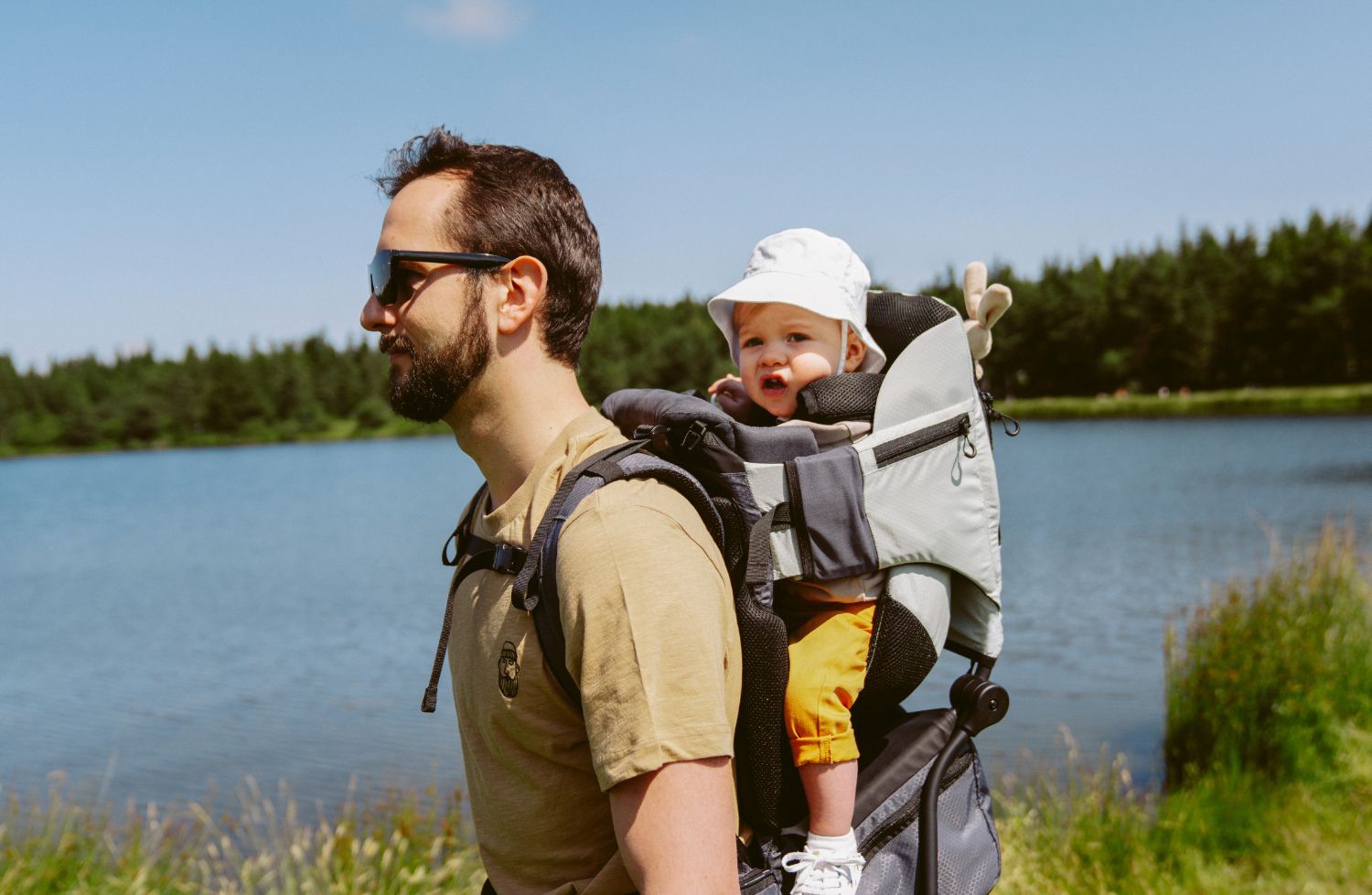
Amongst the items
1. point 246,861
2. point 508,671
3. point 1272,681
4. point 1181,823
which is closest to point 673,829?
point 508,671

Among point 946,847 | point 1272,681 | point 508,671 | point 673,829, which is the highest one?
point 508,671

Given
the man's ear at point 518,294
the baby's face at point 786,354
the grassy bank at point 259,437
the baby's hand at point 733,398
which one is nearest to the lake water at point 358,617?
the baby's hand at point 733,398

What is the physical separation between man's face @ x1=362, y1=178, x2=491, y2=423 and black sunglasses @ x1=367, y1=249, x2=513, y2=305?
0.01 meters

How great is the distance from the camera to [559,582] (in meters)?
1.61

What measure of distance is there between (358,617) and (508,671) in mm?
16546

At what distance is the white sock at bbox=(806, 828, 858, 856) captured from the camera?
1980 mm

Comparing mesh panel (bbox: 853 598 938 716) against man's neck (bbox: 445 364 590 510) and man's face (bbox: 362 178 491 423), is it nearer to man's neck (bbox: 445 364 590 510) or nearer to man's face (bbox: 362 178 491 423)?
man's neck (bbox: 445 364 590 510)

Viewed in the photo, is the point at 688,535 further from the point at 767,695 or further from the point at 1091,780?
the point at 1091,780

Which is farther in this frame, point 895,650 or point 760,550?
point 895,650

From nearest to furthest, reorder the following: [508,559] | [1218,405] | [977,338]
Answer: [508,559]
[977,338]
[1218,405]

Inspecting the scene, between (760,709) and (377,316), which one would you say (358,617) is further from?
(760,709)

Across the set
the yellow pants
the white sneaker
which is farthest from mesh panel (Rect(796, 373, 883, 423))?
the white sneaker

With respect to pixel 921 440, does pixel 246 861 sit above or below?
below

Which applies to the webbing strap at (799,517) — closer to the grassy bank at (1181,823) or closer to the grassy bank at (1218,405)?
the grassy bank at (1181,823)
